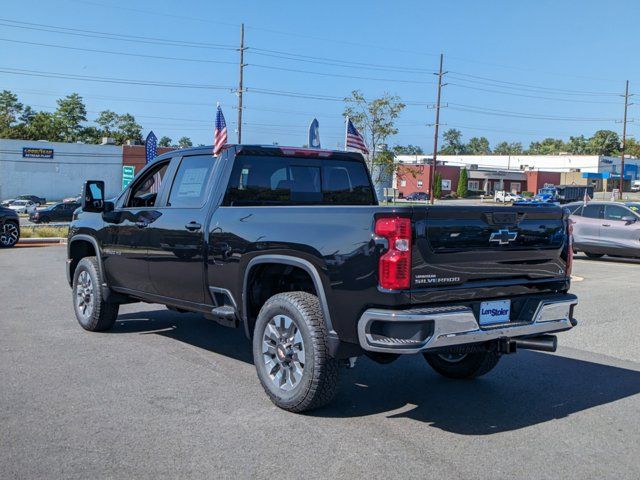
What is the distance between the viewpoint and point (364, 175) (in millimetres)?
7336

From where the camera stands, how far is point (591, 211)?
62.2 feet

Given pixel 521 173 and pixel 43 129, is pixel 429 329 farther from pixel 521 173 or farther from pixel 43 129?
pixel 43 129

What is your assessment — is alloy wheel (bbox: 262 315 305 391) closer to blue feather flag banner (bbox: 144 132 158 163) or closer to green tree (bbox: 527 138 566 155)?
blue feather flag banner (bbox: 144 132 158 163)

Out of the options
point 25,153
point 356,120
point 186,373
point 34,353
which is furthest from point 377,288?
point 25,153

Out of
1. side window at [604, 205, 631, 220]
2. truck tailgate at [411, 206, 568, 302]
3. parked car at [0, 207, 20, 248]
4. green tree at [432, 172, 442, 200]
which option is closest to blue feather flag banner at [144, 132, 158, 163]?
parked car at [0, 207, 20, 248]

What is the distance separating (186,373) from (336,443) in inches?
85.1

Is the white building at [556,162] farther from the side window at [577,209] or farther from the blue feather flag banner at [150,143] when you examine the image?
the side window at [577,209]

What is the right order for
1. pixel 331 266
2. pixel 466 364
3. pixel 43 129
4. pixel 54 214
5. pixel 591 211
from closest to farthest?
pixel 331 266
pixel 466 364
pixel 591 211
pixel 54 214
pixel 43 129

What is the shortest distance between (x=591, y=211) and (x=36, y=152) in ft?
210

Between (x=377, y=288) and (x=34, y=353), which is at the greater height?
(x=377, y=288)

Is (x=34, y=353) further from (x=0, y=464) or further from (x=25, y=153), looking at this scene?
(x=25, y=153)

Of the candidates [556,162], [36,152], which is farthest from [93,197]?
[556,162]

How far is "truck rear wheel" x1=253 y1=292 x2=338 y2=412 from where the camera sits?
499cm

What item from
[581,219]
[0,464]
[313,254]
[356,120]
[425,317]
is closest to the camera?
[0,464]
